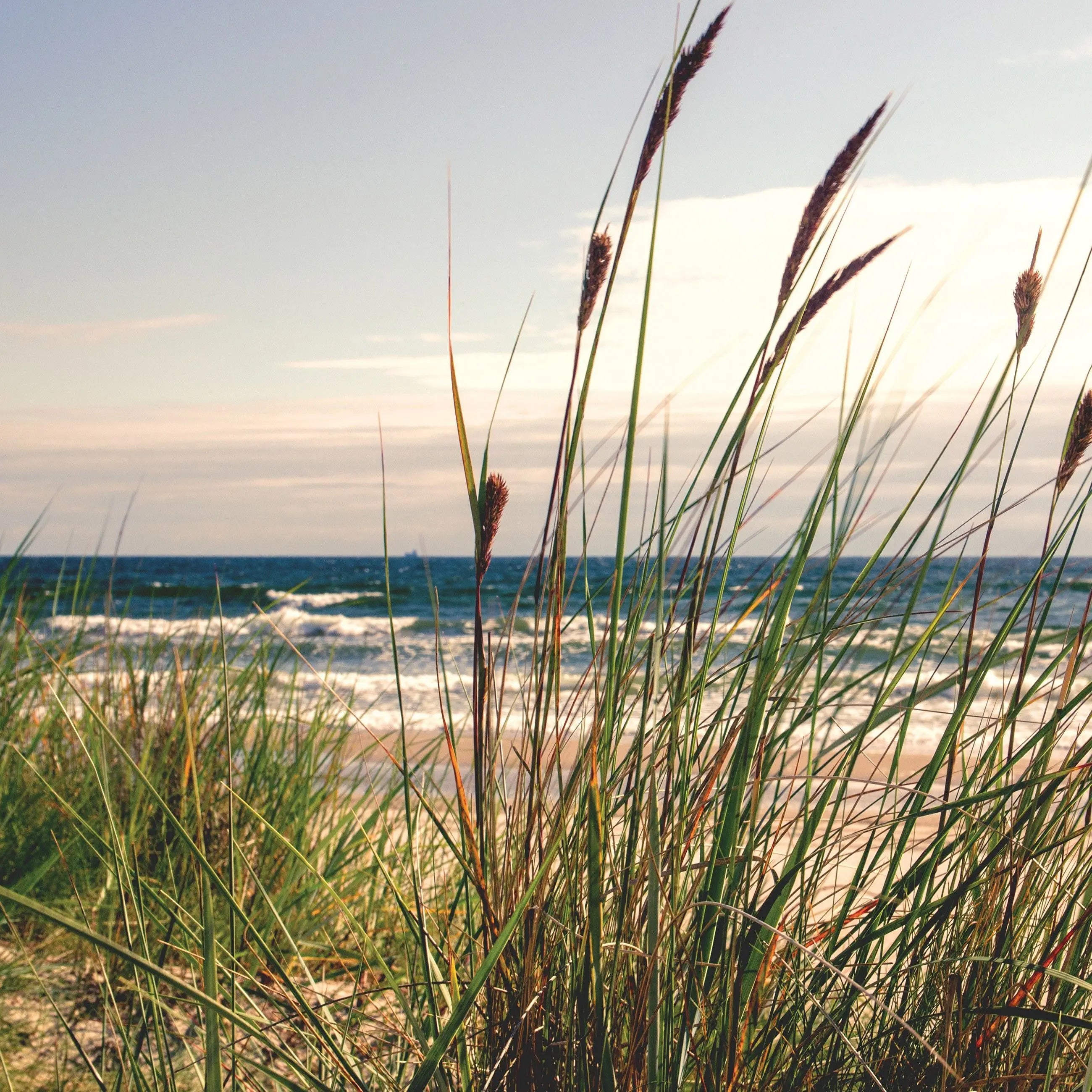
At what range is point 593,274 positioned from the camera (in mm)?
796

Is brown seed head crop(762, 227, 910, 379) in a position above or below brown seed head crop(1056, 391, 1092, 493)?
above

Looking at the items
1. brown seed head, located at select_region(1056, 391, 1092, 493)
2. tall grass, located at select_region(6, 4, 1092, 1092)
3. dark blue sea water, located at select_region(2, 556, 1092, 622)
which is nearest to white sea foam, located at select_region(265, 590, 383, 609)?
dark blue sea water, located at select_region(2, 556, 1092, 622)

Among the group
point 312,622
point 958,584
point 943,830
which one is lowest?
point 312,622

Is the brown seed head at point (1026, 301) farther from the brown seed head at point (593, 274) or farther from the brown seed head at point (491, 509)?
the brown seed head at point (491, 509)

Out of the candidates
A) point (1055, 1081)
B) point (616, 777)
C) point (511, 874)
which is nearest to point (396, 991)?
point (511, 874)

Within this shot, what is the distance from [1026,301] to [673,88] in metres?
0.45

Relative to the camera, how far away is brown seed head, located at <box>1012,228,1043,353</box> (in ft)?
3.05

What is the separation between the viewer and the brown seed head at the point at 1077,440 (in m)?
0.92

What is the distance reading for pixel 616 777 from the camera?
93 centimetres

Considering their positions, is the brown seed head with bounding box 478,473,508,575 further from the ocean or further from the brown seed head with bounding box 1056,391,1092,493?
the brown seed head with bounding box 1056,391,1092,493

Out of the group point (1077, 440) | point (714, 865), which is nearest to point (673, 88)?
point (1077, 440)

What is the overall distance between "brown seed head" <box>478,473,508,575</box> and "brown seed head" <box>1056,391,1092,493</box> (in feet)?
2.04

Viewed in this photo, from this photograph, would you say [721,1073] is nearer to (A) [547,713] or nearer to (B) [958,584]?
(A) [547,713]

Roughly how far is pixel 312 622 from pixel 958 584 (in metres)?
18.0
